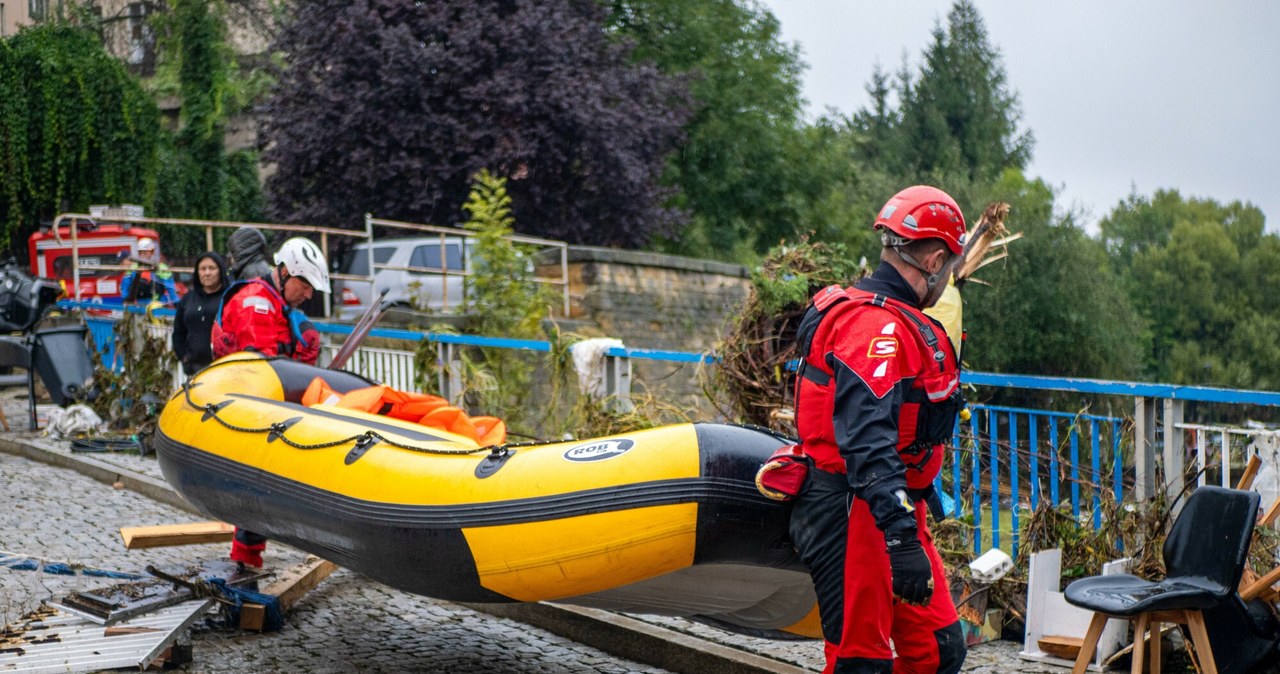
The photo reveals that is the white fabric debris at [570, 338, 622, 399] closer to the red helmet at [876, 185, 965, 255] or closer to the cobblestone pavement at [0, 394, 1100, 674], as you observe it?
the cobblestone pavement at [0, 394, 1100, 674]

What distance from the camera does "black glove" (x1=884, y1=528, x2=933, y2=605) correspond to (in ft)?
11.9

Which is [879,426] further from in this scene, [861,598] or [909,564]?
[861,598]

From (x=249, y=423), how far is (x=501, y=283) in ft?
23.2

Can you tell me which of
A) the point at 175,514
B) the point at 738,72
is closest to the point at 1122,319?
the point at 738,72

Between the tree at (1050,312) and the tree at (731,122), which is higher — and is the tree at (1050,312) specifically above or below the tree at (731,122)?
below

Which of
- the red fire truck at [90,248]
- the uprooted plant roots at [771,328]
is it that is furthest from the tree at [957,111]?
the uprooted plant roots at [771,328]

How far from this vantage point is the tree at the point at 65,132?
2694 centimetres

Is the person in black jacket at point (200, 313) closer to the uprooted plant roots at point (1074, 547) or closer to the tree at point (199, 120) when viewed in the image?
the uprooted plant roots at point (1074, 547)

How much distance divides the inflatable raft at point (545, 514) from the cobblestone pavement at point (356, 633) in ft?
1.74

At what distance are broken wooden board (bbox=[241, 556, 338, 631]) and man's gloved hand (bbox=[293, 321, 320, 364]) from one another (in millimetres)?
1115

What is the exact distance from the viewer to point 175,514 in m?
9.33

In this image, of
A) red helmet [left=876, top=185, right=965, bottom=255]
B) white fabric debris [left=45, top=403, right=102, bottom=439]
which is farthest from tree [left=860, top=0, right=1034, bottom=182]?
red helmet [left=876, top=185, right=965, bottom=255]

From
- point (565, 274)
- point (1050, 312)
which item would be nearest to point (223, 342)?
point (565, 274)

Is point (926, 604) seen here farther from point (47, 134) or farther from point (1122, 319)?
point (1122, 319)
